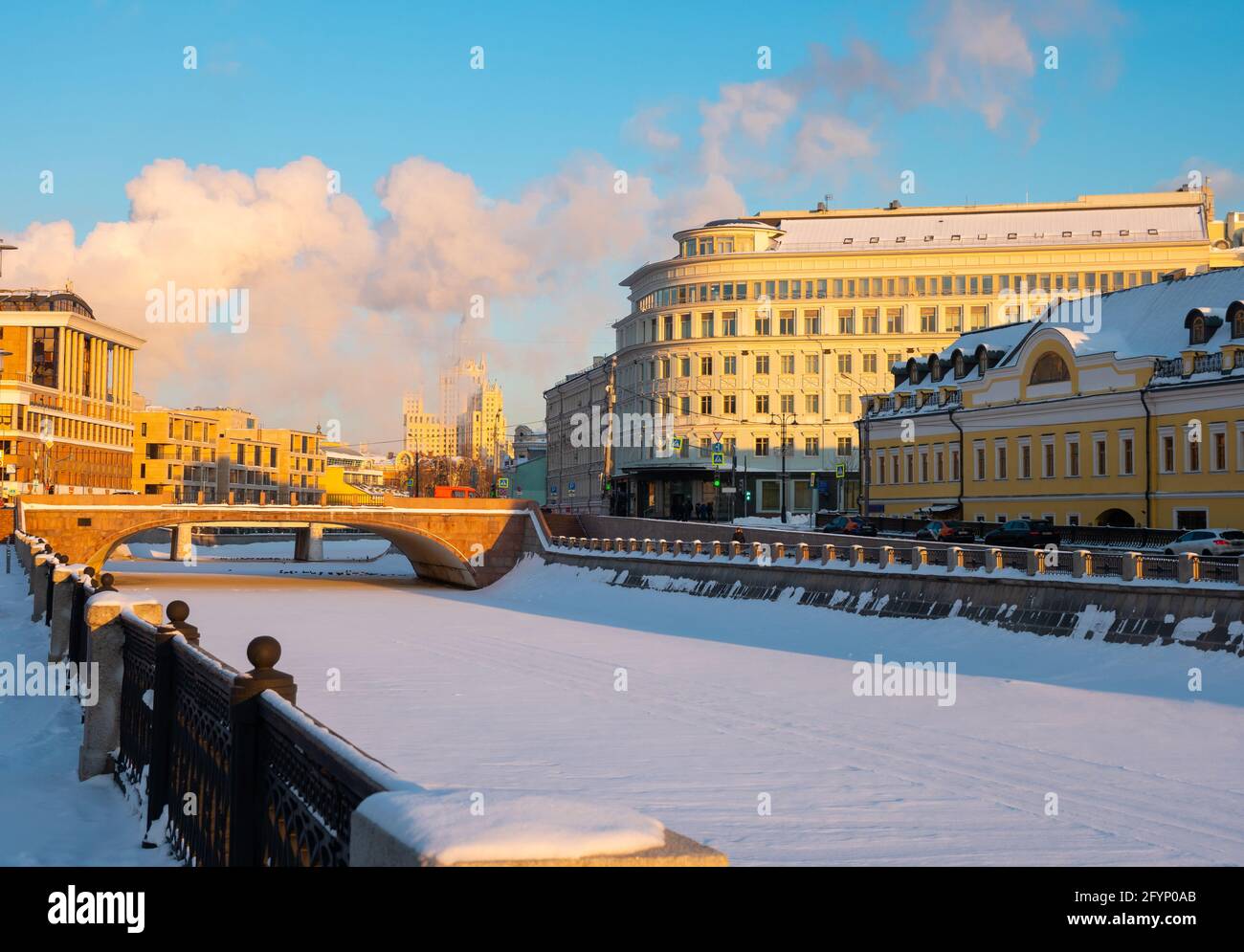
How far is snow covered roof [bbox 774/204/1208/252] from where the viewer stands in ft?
316

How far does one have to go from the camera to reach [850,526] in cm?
5906

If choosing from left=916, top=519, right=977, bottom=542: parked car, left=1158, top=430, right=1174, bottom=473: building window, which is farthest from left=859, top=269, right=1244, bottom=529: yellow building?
left=916, top=519, right=977, bottom=542: parked car

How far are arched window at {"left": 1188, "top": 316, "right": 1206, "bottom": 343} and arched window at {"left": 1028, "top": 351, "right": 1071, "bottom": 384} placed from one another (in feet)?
18.4

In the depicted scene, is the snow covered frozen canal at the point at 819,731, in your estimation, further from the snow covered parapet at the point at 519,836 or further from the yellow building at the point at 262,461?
the yellow building at the point at 262,461

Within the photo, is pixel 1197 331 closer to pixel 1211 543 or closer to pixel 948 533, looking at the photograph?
pixel 948 533

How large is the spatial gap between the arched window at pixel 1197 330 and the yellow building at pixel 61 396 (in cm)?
8080

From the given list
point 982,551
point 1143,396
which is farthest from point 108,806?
point 1143,396

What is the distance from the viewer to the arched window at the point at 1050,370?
5427cm

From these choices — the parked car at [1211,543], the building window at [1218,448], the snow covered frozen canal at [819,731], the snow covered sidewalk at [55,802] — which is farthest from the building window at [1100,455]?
the snow covered sidewalk at [55,802]

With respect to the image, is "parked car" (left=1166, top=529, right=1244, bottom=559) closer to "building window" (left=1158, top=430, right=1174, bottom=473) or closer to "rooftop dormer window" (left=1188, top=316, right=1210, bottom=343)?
"building window" (left=1158, top=430, right=1174, bottom=473)

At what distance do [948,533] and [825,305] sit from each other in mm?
49343

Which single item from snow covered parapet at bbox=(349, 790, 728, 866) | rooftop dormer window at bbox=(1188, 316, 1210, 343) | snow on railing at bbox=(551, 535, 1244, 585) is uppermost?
rooftop dormer window at bbox=(1188, 316, 1210, 343)
